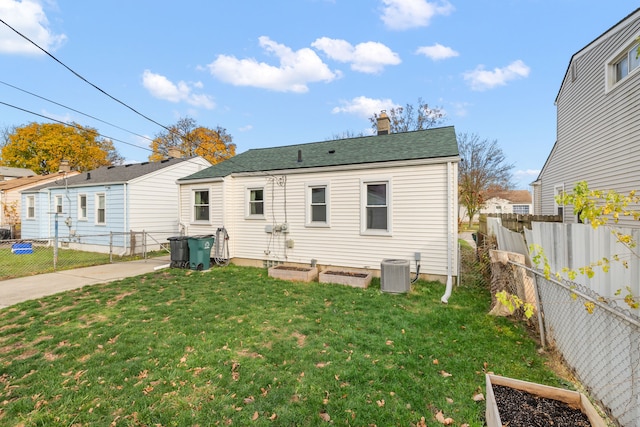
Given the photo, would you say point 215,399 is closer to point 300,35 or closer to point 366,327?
point 366,327

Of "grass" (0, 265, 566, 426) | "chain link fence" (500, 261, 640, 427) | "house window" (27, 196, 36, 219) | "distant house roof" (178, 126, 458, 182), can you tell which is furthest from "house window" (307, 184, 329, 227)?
"house window" (27, 196, 36, 219)

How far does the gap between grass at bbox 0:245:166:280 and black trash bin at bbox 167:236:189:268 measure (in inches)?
137

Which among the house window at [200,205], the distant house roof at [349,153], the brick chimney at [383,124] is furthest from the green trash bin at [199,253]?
the brick chimney at [383,124]

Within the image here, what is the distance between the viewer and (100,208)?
573 inches

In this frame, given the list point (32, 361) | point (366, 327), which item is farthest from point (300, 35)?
point (32, 361)

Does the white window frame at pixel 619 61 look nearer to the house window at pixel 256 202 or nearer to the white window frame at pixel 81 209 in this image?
the house window at pixel 256 202

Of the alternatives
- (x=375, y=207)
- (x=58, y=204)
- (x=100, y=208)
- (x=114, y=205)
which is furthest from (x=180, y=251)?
(x=58, y=204)

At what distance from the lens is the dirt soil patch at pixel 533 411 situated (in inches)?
91.7

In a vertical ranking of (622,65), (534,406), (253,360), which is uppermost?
(622,65)

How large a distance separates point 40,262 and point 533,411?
16.0 meters

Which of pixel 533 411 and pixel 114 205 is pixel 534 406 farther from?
pixel 114 205

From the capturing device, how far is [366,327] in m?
5.00

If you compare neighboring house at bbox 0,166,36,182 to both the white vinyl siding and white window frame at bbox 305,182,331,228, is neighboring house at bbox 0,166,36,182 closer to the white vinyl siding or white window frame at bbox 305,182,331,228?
the white vinyl siding

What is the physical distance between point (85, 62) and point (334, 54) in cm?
1188
